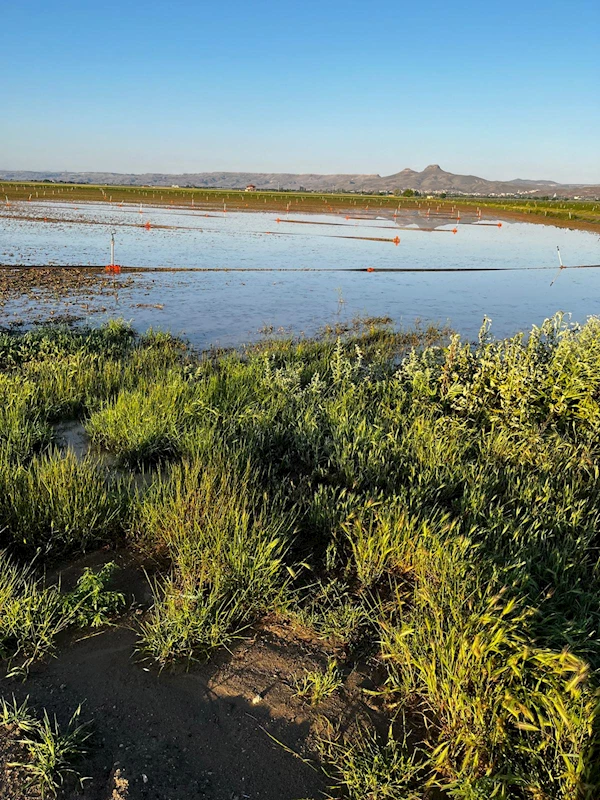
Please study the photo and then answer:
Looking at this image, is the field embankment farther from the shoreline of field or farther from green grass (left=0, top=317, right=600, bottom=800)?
green grass (left=0, top=317, right=600, bottom=800)

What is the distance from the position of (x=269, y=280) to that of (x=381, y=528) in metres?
15.0

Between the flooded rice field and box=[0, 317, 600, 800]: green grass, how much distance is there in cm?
518

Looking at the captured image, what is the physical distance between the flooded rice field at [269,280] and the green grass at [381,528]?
→ 17.0 feet

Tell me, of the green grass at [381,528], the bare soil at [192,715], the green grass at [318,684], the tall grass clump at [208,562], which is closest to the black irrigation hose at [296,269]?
the green grass at [381,528]

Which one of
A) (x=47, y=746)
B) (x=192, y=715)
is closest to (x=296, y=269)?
(x=192, y=715)

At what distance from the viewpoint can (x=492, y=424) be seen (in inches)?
Answer: 250

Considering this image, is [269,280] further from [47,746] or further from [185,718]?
[47,746]

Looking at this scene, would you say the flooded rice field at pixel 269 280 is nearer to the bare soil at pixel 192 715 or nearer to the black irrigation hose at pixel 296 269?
the black irrigation hose at pixel 296 269

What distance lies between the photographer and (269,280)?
18094mm

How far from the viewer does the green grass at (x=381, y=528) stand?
254cm

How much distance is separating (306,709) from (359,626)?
684mm

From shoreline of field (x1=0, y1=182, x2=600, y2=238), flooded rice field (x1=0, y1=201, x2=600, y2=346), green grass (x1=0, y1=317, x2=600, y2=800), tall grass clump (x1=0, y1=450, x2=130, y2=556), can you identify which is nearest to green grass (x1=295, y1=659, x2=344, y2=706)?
green grass (x1=0, y1=317, x2=600, y2=800)

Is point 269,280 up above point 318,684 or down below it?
above

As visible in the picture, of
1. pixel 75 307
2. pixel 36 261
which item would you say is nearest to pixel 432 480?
pixel 75 307
